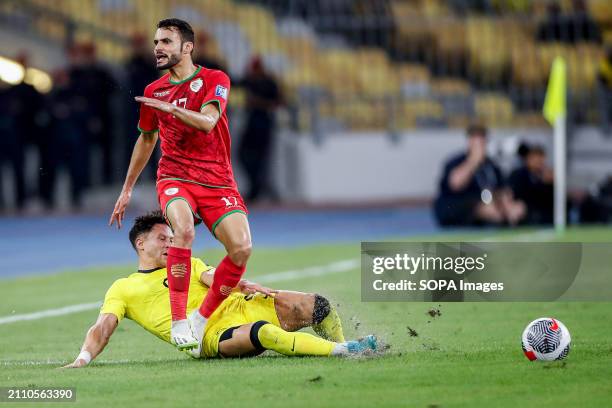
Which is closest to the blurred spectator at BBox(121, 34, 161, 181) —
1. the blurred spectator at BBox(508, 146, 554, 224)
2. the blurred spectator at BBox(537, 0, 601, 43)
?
the blurred spectator at BBox(508, 146, 554, 224)

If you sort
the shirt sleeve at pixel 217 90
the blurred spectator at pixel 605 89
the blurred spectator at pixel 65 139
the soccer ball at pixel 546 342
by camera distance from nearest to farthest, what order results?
the soccer ball at pixel 546 342 → the shirt sleeve at pixel 217 90 → the blurred spectator at pixel 605 89 → the blurred spectator at pixel 65 139

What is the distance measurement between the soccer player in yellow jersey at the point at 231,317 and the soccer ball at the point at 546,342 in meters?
0.95

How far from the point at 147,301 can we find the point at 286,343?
1047mm

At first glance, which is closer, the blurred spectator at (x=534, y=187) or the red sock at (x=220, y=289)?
the red sock at (x=220, y=289)

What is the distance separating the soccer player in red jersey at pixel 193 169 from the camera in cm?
827

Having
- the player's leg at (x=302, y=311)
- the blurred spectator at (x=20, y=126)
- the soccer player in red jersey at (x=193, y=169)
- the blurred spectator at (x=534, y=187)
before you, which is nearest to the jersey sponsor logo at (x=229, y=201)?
the soccer player in red jersey at (x=193, y=169)

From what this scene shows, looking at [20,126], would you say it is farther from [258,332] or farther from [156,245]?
[258,332]

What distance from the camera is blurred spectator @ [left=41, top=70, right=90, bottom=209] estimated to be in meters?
24.0

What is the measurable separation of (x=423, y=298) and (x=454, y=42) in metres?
15.0

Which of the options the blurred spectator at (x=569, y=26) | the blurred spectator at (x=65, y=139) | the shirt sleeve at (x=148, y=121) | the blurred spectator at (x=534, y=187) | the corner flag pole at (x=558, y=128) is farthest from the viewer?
the blurred spectator at (x=569, y=26)

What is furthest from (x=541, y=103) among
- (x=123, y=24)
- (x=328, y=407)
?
(x=328, y=407)

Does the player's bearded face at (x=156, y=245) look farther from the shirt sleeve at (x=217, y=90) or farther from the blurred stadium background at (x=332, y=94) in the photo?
the blurred stadium background at (x=332, y=94)

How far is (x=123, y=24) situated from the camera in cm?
2575

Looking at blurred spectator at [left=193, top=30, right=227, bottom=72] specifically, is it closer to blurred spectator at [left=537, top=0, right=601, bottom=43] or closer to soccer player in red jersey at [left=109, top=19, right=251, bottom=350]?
blurred spectator at [left=537, top=0, right=601, bottom=43]
